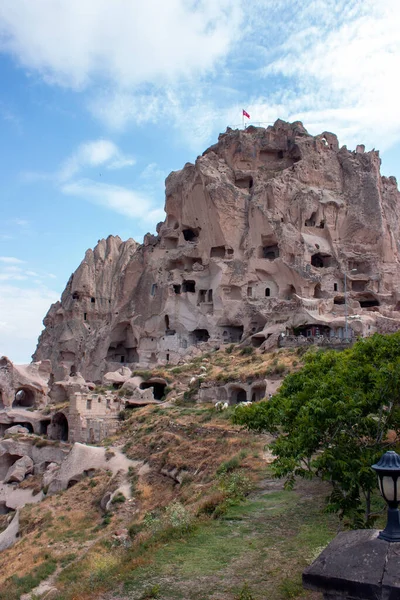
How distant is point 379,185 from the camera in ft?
177

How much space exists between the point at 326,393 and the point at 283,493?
13.5 feet

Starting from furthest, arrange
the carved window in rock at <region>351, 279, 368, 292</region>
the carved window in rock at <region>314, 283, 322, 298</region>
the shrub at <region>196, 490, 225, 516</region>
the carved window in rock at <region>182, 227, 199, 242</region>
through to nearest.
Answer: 1. the carved window in rock at <region>182, 227, 199, 242</region>
2. the carved window in rock at <region>351, 279, 368, 292</region>
3. the carved window in rock at <region>314, 283, 322, 298</region>
4. the shrub at <region>196, 490, 225, 516</region>

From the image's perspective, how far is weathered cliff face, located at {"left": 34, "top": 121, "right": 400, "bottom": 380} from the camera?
152 ft

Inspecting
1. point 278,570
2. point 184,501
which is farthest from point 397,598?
point 184,501

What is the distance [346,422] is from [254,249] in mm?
40313

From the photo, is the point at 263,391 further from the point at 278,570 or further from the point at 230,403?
the point at 278,570

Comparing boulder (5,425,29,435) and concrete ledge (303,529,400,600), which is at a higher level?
concrete ledge (303,529,400,600)

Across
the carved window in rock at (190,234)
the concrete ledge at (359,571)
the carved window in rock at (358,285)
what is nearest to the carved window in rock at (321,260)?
the carved window in rock at (358,285)

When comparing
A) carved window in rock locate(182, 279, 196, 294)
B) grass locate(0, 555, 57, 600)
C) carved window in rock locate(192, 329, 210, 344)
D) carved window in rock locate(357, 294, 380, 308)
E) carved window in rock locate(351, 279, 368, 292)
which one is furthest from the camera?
carved window in rock locate(182, 279, 196, 294)

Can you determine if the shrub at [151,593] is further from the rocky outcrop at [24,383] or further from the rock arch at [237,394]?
the rocky outcrop at [24,383]

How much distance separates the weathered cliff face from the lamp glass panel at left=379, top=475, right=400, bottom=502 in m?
35.1

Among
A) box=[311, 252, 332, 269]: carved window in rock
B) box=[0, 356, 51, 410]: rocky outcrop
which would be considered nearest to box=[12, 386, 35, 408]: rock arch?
box=[0, 356, 51, 410]: rocky outcrop

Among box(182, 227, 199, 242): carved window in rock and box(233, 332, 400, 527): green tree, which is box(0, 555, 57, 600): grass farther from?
box(182, 227, 199, 242): carved window in rock

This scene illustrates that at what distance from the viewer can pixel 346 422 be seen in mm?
8336
